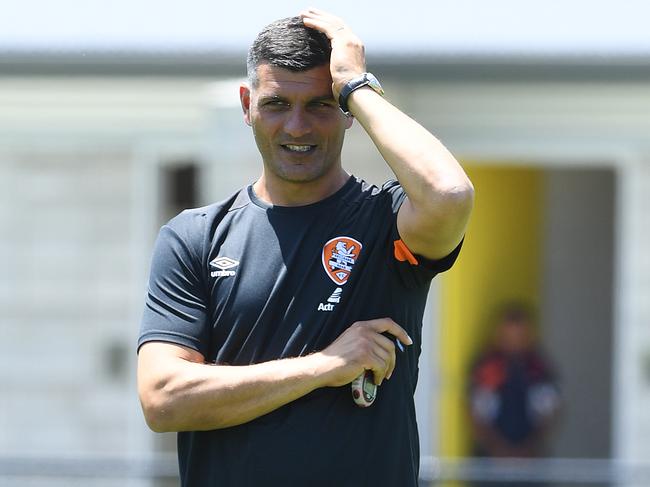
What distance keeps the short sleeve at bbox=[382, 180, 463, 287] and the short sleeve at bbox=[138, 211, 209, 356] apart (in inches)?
17.5

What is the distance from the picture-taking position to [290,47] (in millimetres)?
2959

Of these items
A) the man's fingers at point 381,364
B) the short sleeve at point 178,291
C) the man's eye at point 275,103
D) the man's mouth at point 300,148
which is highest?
the man's eye at point 275,103

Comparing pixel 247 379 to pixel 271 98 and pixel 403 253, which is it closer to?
pixel 403 253

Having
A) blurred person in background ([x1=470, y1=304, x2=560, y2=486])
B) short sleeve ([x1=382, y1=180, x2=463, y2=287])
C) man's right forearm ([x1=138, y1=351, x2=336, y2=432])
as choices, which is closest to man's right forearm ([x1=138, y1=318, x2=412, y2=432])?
man's right forearm ([x1=138, y1=351, x2=336, y2=432])

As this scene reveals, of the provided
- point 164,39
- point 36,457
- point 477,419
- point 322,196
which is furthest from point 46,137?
point 322,196

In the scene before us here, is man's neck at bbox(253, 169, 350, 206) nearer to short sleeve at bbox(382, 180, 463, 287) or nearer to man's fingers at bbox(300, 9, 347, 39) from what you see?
short sleeve at bbox(382, 180, 463, 287)

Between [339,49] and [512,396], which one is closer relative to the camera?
[339,49]

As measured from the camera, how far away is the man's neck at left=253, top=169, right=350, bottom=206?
3.01 m

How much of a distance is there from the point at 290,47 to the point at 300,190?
1.08 feet

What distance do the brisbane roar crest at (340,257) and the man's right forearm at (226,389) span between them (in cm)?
19

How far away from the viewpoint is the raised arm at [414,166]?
276cm

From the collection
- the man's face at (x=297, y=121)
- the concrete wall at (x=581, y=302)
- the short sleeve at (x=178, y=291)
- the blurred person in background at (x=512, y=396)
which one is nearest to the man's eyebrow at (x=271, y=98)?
the man's face at (x=297, y=121)

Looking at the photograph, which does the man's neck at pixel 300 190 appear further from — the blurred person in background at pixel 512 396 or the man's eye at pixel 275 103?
the blurred person in background at pixel 512 396

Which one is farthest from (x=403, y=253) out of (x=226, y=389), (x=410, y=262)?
(x=226, y=389)
